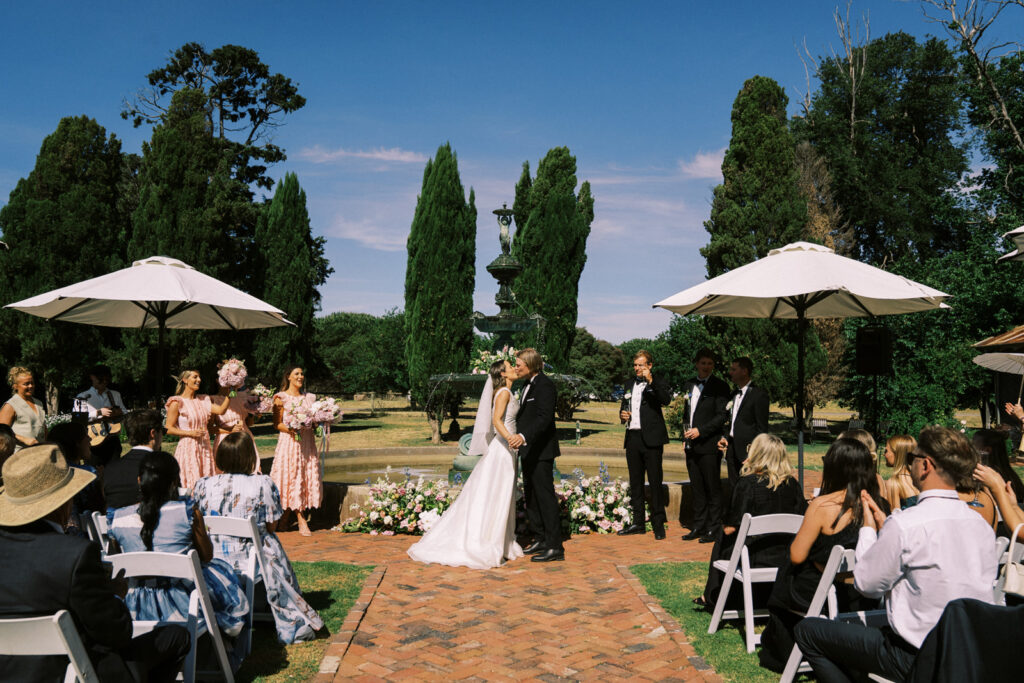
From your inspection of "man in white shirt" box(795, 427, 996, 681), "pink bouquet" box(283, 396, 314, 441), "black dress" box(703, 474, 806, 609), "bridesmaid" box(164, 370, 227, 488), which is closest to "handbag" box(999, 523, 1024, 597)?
"man in white shirt" box(795, 427, 996, 681)

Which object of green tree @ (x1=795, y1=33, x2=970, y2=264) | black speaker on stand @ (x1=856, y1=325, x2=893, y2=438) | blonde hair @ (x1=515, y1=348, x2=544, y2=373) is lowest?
blonde hair @ (x1=515, y1=348, x2=544, y2=373)

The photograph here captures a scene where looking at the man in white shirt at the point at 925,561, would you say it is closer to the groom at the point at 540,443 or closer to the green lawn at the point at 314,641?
the green lawn at the point at 314,641

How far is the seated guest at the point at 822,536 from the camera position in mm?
4125

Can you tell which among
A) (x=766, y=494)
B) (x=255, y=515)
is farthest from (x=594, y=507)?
(x=255, y=515)

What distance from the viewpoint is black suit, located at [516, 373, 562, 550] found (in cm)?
707

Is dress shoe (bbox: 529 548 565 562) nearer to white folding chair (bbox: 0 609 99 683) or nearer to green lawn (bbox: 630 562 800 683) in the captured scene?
green lawn (bbox: 630 562 800 683)

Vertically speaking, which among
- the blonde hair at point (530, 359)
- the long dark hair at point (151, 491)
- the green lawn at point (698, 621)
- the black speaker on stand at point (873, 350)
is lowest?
the green lawn at point (698, 621)

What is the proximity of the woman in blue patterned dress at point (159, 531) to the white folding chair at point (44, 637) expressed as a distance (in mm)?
1087

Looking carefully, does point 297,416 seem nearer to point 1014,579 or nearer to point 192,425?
point 192,425

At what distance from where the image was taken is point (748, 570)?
4.83 metres

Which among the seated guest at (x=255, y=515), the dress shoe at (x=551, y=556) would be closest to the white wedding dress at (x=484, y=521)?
the dress shoe at (x=551, y=556)

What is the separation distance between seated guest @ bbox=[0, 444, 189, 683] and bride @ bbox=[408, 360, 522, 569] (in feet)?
13.6

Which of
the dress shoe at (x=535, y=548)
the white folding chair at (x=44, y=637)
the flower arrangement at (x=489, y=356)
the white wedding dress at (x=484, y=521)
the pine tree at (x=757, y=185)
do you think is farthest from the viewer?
the pine tree at (x=757, y=185)

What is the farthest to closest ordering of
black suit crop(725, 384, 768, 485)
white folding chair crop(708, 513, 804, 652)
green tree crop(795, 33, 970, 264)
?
green tree crop(795, 33, 970, 264)
black suit crop(725, 384, 768, 485)
white folding chair crop(708, 513, 804, 652)
